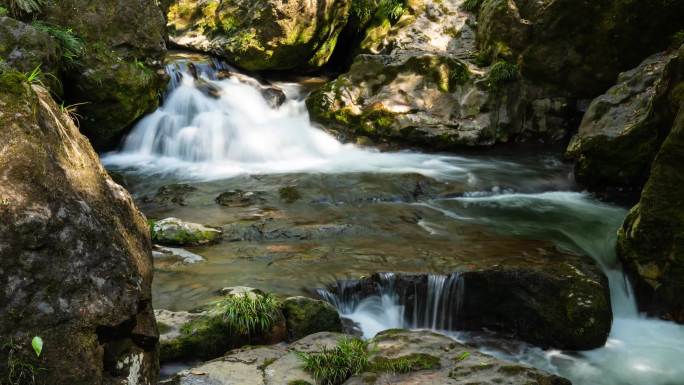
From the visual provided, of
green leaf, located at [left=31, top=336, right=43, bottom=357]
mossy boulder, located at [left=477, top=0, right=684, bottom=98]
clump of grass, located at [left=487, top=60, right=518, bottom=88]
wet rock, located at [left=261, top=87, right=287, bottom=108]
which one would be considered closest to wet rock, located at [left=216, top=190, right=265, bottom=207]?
wet rock, located at [left=261, top=87, right=287, bottom=108]

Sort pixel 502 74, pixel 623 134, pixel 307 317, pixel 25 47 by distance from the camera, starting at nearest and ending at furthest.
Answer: pixel 307 317 < pixel 25 47 < pixel 623 134 < pixel 502 74

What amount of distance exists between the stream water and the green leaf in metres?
2.64

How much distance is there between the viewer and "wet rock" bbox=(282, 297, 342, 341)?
4.87 meters

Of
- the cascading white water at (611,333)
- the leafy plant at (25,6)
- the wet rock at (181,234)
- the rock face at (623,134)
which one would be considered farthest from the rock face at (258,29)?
the cascading white water at (611,333)

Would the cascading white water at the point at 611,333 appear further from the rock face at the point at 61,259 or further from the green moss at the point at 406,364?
the rock face at the point at 61,259

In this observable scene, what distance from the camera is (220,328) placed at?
179 inches

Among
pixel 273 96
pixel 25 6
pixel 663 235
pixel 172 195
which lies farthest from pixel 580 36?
pixel 25 6

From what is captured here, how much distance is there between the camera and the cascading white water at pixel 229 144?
444 inches

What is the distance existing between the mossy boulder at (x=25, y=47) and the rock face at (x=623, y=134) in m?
9.03

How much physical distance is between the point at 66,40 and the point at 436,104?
26.3 ft

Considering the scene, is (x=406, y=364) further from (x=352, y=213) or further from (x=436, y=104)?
(x=436, y=104)

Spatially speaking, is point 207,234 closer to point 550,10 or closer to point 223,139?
point 223,139

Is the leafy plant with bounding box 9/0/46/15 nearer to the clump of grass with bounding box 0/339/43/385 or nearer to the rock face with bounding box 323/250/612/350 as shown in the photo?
the rock face with bounding box 323/250/612/350

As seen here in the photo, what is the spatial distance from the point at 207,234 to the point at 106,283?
14.9ft
